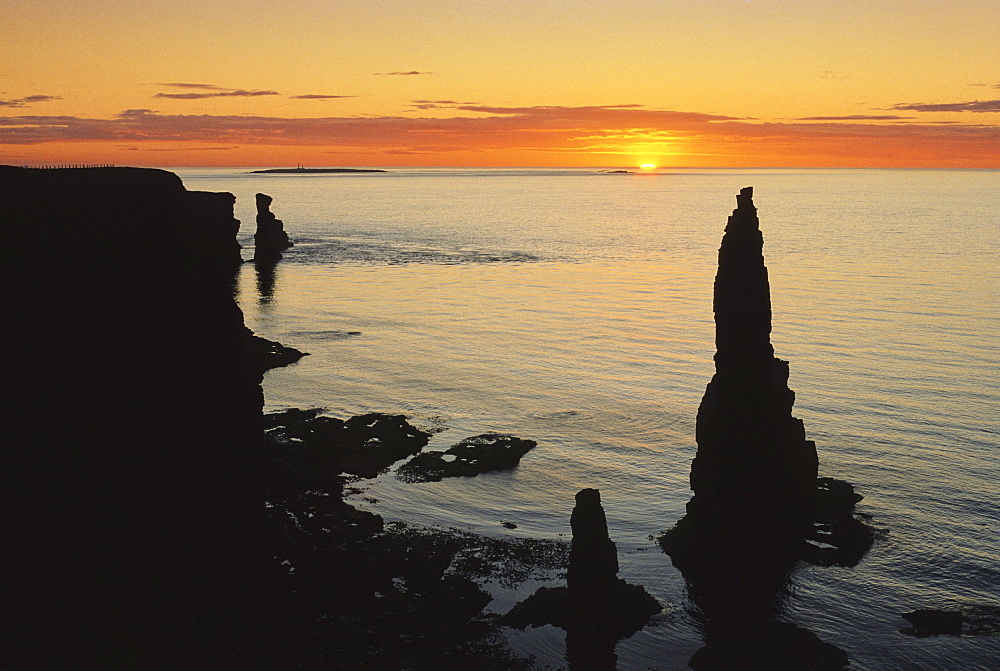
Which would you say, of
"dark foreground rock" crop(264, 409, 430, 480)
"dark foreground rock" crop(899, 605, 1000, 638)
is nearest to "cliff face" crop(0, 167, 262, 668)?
"dark foreground rock" crop(264, 409, 430, 480)

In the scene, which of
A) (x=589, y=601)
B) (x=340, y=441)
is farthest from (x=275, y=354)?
(x=589, y=601)

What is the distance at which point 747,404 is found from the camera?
3719 cm

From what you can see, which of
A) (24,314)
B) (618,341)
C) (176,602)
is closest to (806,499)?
(176,602)

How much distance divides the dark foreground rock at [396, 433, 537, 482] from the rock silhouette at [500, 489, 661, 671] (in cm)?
1551

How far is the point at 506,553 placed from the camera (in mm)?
37469

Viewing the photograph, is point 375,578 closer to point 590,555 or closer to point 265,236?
point 590,555

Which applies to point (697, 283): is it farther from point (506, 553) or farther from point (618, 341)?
point (506, 553)

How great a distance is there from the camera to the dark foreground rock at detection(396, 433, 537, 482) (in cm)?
4709

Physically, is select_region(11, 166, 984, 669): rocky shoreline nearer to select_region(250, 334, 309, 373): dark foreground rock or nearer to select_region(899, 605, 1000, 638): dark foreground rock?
select_region(899, 605, 1000, 638): dark foreground rock

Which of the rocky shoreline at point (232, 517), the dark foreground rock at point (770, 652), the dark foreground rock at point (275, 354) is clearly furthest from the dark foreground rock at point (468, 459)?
the dark foreground rock at point (275, 354)

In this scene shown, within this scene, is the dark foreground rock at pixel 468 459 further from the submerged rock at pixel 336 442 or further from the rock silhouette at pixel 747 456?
the rock silhouette at pixel 747 456

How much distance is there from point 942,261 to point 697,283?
154 feet

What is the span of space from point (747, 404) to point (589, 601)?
11695 mm

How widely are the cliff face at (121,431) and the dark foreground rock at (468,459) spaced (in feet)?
33.9
